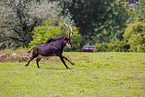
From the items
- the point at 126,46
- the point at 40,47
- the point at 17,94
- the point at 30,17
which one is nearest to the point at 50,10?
the point at 30,17

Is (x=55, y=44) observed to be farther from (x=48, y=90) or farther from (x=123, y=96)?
(x=123, y=96)

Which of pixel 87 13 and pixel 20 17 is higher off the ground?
pixel 87 13

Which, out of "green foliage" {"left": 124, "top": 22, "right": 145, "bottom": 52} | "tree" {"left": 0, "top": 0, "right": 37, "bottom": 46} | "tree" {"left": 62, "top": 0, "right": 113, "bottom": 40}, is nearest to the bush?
"green foliage" {"left": 124, "top": 22, "right": 145, "bottom": 52}

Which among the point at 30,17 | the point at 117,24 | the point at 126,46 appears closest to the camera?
the point at 30,17

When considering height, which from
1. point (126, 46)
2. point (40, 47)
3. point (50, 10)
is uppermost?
point (50, 10)

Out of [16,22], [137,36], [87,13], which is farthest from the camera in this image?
[87,13]

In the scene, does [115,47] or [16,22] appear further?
[115,47]

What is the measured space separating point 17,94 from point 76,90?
1641mm

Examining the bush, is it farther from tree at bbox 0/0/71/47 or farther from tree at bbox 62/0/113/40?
tree at bbox 0/0/71/47

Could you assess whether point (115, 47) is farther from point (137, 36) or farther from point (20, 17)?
point (20, 17)

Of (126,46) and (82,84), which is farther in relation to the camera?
(126,46)

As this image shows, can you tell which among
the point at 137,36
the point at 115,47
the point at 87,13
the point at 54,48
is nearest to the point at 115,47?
the point at 115,47

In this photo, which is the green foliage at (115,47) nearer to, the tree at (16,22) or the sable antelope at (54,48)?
the tree at (16,22)

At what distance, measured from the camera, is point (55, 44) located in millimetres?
12406
